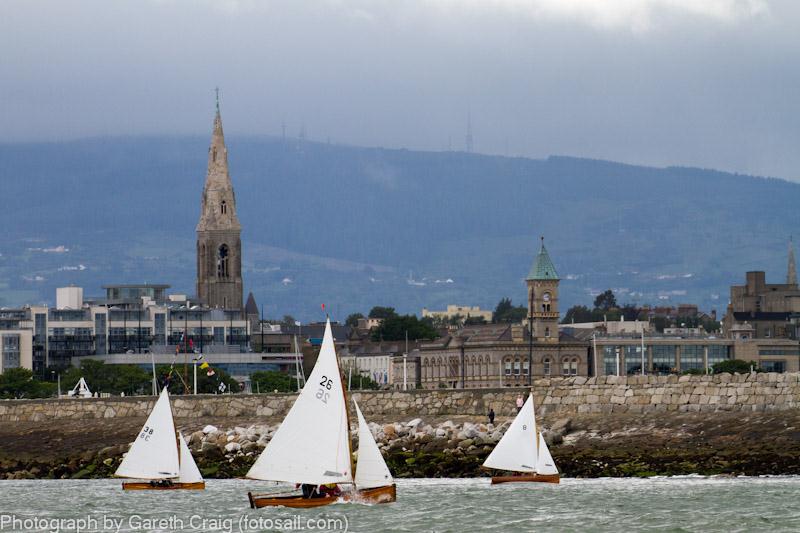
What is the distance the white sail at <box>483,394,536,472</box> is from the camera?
236ft

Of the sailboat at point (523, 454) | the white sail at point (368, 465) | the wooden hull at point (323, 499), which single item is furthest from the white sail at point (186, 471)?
the white sail at point (368, 465)

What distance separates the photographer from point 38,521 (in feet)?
190

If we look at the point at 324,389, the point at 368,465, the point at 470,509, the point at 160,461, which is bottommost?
the point at 470,509

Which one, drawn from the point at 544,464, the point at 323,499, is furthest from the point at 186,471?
the point at 323,499

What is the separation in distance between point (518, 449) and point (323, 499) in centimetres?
1564

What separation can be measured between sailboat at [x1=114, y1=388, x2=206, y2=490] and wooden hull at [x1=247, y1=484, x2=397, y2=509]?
12791 mm

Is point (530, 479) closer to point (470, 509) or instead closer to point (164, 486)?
point (470, 509)

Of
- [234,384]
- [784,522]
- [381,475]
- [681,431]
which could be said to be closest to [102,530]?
[381,475]

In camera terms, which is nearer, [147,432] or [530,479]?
[530,479]

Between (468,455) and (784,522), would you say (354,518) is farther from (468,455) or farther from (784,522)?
(468,455)

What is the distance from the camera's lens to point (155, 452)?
71938 millimetres

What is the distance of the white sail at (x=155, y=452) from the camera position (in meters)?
71.5

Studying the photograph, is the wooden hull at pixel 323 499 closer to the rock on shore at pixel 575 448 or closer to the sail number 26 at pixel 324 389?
the sail number 26 at pixel 324 389

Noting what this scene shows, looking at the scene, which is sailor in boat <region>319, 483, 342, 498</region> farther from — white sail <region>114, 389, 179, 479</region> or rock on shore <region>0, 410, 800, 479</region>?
rock on shore <region>0, 410, 800, 479</region>
